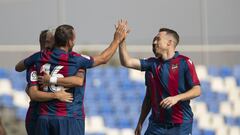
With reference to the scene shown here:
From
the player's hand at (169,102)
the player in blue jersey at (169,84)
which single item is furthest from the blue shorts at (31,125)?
the player's hand at (169,102)

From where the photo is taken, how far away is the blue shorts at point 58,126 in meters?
5.48

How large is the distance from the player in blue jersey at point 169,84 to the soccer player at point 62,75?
492 millimetres

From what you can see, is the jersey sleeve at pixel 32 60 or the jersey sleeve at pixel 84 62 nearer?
the jersey sleeve at pixel 84 62

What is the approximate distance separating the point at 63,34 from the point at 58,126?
72cm

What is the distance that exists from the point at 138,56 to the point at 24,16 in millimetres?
1875

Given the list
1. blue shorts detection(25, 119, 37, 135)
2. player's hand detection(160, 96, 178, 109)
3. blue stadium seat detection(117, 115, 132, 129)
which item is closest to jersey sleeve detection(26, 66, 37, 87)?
blue shorts detection(25, 119, 37, 135)

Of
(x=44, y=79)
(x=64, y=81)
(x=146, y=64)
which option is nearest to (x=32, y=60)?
(x=44, y=79)

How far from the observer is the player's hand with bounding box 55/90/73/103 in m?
5.46

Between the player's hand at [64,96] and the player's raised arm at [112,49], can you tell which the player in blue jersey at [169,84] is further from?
the player's hand at [64,96]

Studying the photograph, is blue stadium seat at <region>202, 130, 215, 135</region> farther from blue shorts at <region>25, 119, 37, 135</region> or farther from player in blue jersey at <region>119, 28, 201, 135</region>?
blue shorts at <region>25, 119, 37, 135</region>

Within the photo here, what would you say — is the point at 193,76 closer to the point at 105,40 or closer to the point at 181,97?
the point at 181,97

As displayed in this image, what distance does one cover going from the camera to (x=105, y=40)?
1103 centimetres

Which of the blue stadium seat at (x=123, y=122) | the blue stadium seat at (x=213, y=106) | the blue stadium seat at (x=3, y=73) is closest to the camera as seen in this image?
the blue stadium seat at (x=3, y=73)

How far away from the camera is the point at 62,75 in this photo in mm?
5477
